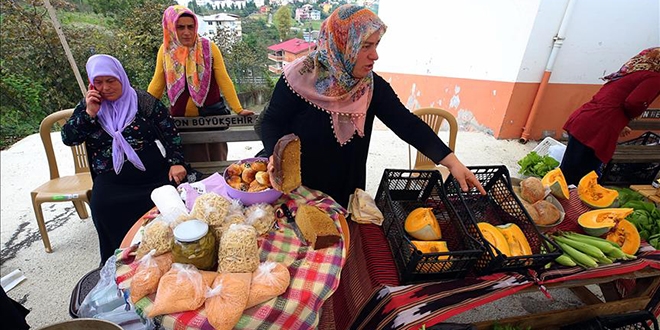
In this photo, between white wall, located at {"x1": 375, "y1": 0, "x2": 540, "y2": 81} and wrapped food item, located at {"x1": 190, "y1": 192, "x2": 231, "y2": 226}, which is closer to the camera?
wrapped food item, located at {"x1": 190, "y1": 192, "x2": 231, "y2": 226}

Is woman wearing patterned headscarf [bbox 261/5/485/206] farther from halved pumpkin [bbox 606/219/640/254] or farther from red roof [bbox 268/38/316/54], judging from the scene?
red roof [bbox 268/38/316/54]

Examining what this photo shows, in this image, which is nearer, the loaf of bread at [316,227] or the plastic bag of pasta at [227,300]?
the plastic bag of pasta at [227,300]

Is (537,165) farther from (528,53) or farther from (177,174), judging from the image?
(177,174)

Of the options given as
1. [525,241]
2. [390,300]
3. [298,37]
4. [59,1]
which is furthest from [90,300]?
[59,1]

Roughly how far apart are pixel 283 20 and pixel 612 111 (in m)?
5.58

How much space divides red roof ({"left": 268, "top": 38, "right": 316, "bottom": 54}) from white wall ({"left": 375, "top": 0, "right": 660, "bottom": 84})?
285cm

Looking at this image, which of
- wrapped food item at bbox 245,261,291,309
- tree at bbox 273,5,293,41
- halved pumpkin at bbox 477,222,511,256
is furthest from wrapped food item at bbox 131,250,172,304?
tree at bbox 273,5,293,41

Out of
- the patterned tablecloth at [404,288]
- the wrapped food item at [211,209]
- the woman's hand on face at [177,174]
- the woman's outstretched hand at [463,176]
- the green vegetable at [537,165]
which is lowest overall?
the green vegetable at [537,165]

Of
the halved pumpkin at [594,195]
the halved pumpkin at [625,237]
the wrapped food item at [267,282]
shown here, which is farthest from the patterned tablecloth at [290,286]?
the halved pumpkin at [594,195]

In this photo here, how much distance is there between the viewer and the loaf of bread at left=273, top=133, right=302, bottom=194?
1459 millimetres

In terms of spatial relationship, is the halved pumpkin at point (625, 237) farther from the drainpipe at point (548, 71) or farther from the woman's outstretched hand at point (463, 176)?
the drainpipe at point (548, 71)

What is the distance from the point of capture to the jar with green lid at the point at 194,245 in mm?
1164

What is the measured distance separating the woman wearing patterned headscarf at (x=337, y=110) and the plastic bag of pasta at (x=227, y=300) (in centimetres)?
85

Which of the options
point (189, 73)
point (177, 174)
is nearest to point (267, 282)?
point (177, 174)
